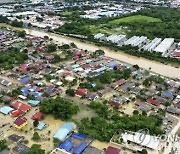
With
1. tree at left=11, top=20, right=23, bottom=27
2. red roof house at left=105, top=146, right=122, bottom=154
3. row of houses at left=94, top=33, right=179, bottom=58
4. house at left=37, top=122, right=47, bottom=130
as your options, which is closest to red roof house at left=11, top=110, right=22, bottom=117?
house at left=37, top=122, right=47, bottom=130

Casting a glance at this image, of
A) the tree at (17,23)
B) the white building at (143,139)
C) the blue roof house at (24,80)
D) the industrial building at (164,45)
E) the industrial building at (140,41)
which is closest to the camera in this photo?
the white building at (143,139)

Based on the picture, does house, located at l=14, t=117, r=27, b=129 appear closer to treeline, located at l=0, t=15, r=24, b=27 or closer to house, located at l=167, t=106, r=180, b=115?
house, located at l=167, t=106, r=180, b=115

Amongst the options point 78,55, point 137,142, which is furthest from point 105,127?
point 78,55

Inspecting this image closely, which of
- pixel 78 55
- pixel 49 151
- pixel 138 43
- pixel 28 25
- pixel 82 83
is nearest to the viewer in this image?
pixel 49 151

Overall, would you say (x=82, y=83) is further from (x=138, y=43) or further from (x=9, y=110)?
(x=138, y=43)

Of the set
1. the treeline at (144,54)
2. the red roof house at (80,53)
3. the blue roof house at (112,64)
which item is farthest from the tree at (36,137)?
the treeline at (144,54)

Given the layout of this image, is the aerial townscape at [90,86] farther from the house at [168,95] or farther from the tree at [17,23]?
the tree at [17,23]
